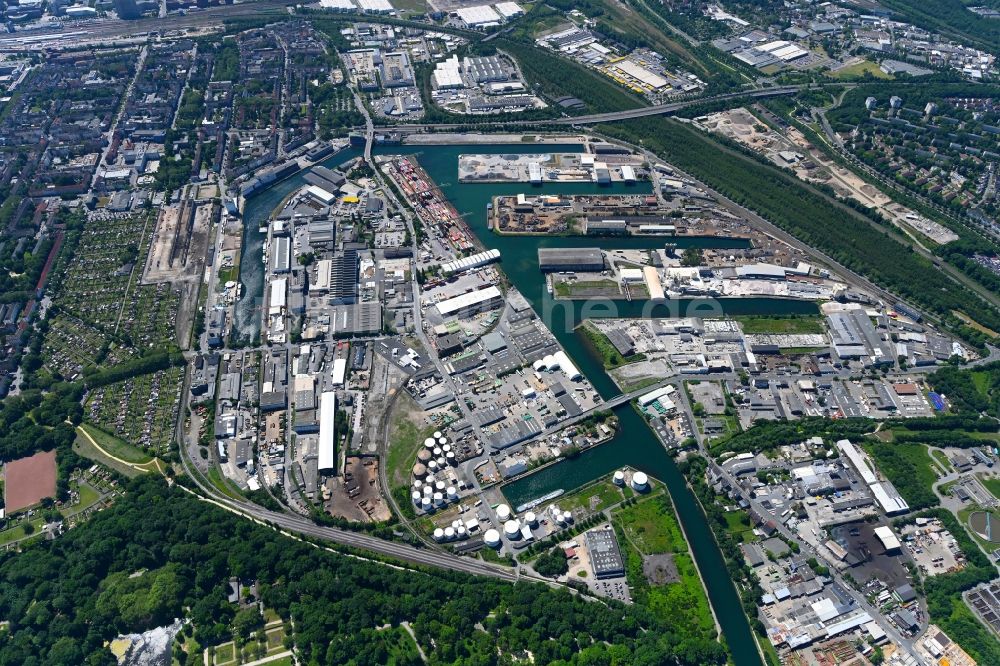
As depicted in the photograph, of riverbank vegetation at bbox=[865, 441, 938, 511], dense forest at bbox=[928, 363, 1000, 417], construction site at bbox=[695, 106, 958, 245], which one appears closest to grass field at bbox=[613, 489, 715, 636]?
riverbank vegetation at bbox=[865, 441, 938, 511]

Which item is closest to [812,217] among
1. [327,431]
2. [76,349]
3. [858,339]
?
[858,339]

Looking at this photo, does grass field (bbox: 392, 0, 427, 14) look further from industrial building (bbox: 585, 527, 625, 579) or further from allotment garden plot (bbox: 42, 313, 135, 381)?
industrial building (bbox: 585, 527, 625, 579)

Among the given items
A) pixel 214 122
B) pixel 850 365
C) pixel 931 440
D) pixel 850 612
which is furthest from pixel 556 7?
pixel 850 612

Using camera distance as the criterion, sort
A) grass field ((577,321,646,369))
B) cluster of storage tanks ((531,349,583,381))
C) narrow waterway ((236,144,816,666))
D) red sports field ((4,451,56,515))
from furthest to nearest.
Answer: grass field ((577,321,646,369)), cluster of storage tanks ((531,349,583,381)), red sports field ((4,451,56,515)), narrow waterway ((236,144,816,666))

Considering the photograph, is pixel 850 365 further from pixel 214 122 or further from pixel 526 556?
pixel 214 122

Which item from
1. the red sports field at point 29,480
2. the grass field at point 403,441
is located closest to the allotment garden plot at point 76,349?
the red sports field at point 29,480

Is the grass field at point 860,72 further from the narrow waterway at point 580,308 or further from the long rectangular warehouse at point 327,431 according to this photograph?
the long rectangular warehouse at point 327,431
